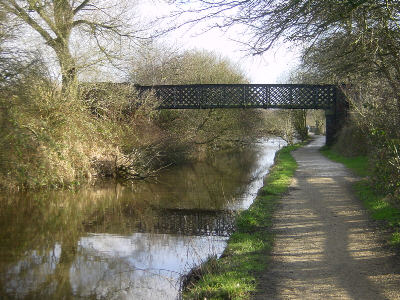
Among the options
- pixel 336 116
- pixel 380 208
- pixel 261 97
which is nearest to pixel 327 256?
pixel 380 208

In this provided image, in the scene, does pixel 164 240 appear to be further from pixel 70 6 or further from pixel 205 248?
pixel 70 6

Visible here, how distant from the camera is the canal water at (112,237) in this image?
23.6 feet

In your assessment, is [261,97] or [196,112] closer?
[261,97]

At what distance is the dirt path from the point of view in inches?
218

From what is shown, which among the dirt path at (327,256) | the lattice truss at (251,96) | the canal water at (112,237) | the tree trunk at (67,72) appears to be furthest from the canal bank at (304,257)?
the lattice truss at (251,96)

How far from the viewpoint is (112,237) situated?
10039 mm

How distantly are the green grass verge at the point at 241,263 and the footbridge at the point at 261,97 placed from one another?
16.0 meters

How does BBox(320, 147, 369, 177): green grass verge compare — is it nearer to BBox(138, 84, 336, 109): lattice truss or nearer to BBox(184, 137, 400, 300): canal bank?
BBox(138, 84, 336, 109): lattice truss

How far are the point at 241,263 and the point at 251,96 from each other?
2117cm

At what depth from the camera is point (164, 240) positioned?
9.78 m

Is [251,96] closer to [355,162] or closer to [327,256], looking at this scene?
[355,162]

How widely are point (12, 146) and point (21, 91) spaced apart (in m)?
1.45

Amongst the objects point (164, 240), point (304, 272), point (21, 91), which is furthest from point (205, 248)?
point (21, 91)

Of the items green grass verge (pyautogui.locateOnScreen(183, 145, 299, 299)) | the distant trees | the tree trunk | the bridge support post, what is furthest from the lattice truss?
green grass verge (pyautogui.locateOnScreen(183, 145, 299, 299))
